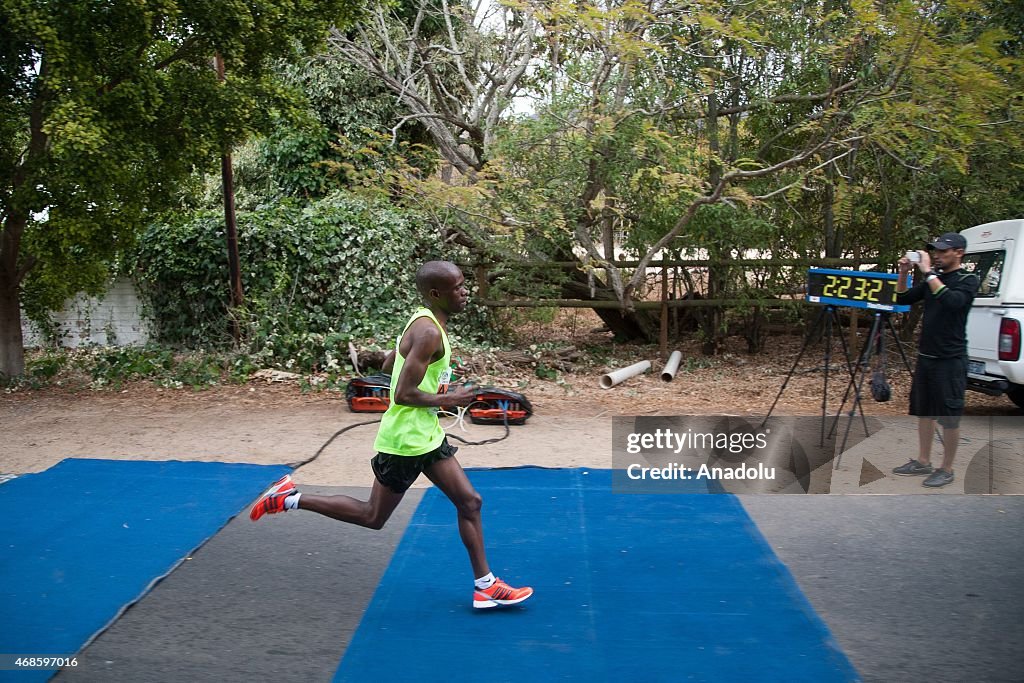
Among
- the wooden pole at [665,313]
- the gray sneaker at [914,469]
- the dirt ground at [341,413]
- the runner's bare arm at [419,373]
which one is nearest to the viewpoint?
the runner's bare arm at [419,373]

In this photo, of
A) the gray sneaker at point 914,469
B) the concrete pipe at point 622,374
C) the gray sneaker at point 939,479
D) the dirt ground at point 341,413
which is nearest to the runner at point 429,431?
the dirt ground at point 341,413

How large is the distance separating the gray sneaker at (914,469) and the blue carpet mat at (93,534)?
4854 millimetres

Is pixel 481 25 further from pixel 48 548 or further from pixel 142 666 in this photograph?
pixel 142 666

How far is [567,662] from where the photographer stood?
352 centimetres

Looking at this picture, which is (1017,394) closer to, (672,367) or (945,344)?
(945,344)

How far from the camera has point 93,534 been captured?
4.95 metres

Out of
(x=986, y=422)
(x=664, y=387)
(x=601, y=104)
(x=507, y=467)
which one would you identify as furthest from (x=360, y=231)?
(x=986, y=422)

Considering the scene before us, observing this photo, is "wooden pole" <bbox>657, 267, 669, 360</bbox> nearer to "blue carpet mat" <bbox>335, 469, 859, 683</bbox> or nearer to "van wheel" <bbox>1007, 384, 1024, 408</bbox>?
"van wheel" <bbox>1007, 384, 1024, 408</bbox>

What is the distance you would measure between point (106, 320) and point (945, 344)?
480 inches

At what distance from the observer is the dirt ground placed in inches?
277

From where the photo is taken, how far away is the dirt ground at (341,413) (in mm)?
7047

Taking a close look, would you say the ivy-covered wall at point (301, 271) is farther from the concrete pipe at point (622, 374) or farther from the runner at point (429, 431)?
the runner at point (429, 431)

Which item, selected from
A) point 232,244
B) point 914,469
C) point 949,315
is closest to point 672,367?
point 914,469

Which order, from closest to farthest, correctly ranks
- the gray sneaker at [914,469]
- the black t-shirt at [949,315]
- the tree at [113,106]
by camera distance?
the black t-shirt at [949,315]
the gray sneaker at [914,469]
the tree at [113,106]
